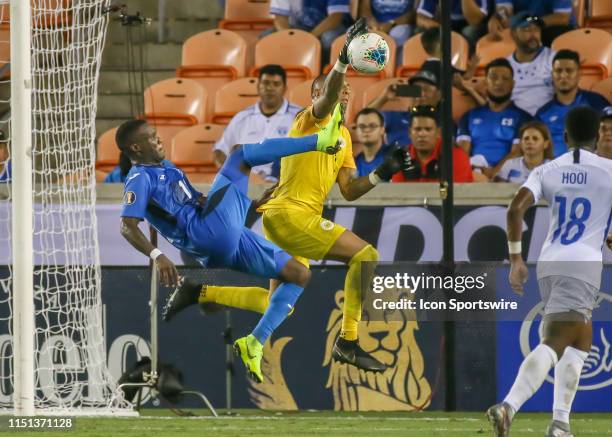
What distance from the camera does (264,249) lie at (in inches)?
336

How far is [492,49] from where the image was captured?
12.9 meters

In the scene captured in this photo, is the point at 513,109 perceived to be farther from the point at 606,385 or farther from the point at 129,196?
the point at 129,196

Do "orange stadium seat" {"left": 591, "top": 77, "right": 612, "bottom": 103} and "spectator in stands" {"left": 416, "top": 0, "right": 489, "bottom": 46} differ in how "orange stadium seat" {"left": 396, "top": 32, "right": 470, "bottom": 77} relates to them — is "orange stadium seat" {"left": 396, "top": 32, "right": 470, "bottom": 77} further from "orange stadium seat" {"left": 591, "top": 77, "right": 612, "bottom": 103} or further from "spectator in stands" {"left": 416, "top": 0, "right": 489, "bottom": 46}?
"orange stadium seat" {"left": 591, "top": 77, "right": 612, "bottom": 103}

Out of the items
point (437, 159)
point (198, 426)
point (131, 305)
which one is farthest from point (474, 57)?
point (198, 426)

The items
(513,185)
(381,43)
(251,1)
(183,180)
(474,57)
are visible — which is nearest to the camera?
(381,43)

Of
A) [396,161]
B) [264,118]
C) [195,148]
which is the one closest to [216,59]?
[195,148]

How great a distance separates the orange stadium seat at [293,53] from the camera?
13164mm

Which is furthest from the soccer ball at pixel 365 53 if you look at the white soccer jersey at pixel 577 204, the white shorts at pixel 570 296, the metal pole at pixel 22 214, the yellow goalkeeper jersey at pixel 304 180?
the metal pole at pixel 22 214

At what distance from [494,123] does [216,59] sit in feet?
10.7

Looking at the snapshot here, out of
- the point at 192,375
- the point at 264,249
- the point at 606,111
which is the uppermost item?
the point at 606,111

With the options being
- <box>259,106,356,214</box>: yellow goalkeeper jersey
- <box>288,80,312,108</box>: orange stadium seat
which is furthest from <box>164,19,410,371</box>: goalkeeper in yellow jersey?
<box>288,80,312,108</box>: orange stadium seat

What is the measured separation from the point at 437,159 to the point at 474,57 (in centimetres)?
179

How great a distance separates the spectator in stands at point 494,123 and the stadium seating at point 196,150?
2.22 metres

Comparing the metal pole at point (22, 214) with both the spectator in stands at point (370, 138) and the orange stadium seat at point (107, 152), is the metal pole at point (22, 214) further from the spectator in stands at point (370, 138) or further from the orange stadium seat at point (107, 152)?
the orange stadium seat at point (107, 152)
